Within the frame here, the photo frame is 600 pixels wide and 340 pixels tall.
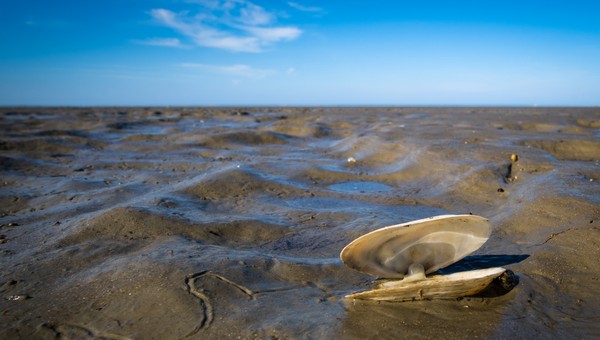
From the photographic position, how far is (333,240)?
12.4 feet

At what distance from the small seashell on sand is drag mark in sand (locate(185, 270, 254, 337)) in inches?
29.4

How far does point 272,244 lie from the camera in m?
3.69

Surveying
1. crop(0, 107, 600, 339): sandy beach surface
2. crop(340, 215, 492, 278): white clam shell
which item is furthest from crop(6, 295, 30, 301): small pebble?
crop(340, 215, 492, 278): white clam shell

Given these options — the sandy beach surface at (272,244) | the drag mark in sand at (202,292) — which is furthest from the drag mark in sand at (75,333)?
the drag mark in sand at (202,292)

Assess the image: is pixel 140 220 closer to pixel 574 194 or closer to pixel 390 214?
pixel 390 214

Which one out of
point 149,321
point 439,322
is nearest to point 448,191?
point 439,322

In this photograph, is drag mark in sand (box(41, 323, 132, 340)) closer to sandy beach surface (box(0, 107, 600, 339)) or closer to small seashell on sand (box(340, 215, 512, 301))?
sandy beach surface (box(0, 107, 600, 339))

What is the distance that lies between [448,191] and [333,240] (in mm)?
2679

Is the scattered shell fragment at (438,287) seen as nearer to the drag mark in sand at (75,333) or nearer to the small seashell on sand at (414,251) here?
the small seashell on sand at (414,251)

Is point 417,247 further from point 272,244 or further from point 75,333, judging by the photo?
point 75,333

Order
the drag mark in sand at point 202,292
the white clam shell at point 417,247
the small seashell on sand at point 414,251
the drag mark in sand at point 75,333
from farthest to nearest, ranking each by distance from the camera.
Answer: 1. the white clam shell at point 417,247
2. the small seashell on sand at point 414,251
3. the drag mark in sand at point 202,292
4. the drag mark in sand at point 75,333

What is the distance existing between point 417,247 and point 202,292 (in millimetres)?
1468

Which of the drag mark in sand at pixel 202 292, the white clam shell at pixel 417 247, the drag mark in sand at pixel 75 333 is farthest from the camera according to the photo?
the white clam shell at pixel 417 247

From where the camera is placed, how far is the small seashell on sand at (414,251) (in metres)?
2.38
